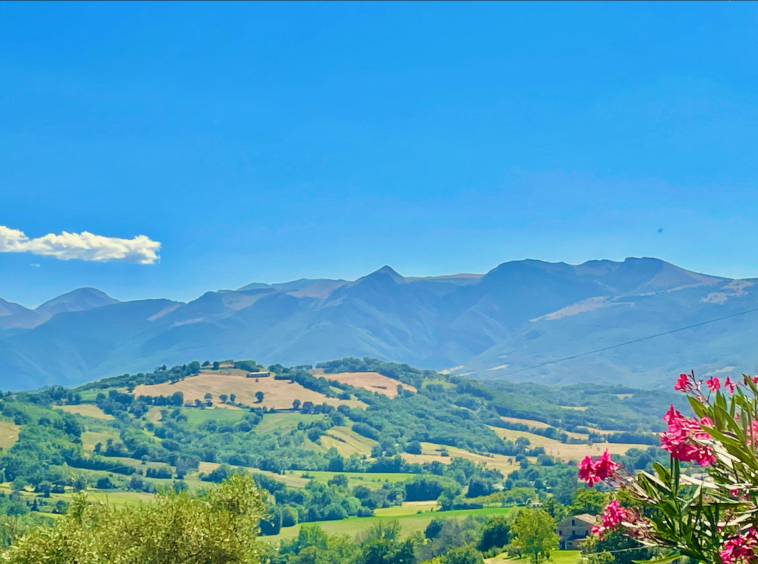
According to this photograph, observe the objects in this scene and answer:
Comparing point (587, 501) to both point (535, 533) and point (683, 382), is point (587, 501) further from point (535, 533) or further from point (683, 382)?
point (683, 382)

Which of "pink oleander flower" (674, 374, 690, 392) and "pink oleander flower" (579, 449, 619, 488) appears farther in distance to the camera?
"pink oleander flower" (674, 374, 690, 392)

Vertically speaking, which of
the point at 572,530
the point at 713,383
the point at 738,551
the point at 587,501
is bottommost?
the point at 572,530

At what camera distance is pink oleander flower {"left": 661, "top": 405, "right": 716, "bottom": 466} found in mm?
7426

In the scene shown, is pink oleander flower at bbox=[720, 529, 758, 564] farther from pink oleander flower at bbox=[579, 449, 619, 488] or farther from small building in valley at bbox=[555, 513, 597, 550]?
small building in valley at bbox=[555, 513, 597, 550]

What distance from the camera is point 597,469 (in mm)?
7527

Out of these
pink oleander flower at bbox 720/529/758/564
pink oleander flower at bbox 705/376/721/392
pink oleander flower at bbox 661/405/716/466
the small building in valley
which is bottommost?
the small building in valley

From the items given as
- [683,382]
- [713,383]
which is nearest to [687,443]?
[683,382]

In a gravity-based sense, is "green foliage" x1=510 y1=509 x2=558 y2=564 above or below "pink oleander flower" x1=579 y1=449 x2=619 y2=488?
below

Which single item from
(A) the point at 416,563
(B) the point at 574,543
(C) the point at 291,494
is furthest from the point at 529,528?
(C) the point at 291,494

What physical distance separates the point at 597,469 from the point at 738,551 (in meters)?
1.53

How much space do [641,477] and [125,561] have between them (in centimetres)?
2357

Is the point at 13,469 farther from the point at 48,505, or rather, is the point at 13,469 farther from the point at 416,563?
the point at 416,563

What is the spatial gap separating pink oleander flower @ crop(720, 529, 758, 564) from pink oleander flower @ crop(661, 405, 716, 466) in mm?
785

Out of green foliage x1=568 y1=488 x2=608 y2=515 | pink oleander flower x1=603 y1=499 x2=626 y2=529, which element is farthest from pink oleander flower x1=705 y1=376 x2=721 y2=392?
green foliage x1=568 y1=488 x2=608 y2=515
